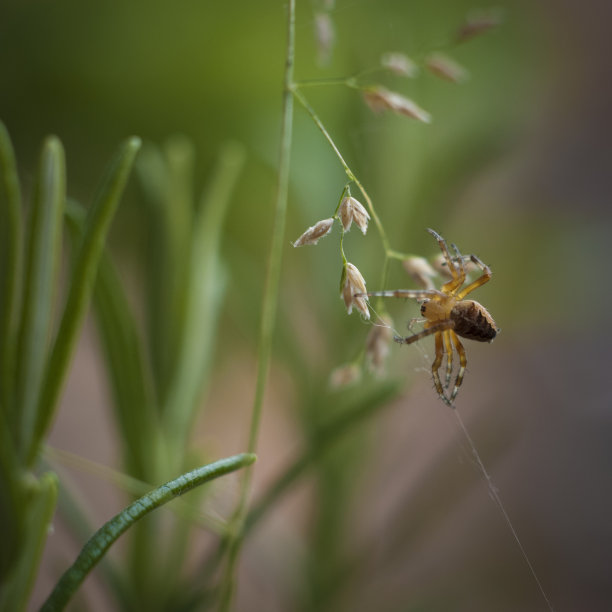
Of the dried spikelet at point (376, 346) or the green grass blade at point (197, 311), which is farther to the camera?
the green grass blade at point (197, 311)

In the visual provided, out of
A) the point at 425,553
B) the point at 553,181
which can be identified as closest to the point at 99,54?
the point at 553,181

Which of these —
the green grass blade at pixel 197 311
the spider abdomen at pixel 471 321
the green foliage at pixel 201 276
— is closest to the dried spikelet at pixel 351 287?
the green foliage at pixel 201 276

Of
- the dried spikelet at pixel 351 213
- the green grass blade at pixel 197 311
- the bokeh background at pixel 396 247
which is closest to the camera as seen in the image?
the dried spikelet at pixel 351 213

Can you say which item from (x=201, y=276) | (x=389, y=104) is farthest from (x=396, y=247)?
(x=389, y=104)

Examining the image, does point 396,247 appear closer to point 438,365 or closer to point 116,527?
point 438,365

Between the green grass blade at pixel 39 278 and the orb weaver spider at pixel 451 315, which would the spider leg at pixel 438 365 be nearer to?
the orb weaver spider at pixel 451 315

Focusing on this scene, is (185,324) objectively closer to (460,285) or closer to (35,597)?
(460,285)

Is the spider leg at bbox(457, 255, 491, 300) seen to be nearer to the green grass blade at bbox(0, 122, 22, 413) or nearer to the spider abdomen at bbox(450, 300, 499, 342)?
the spider abdomen at bbox(450, 300, 499, 342)

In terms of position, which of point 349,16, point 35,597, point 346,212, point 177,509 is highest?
point 349,16
